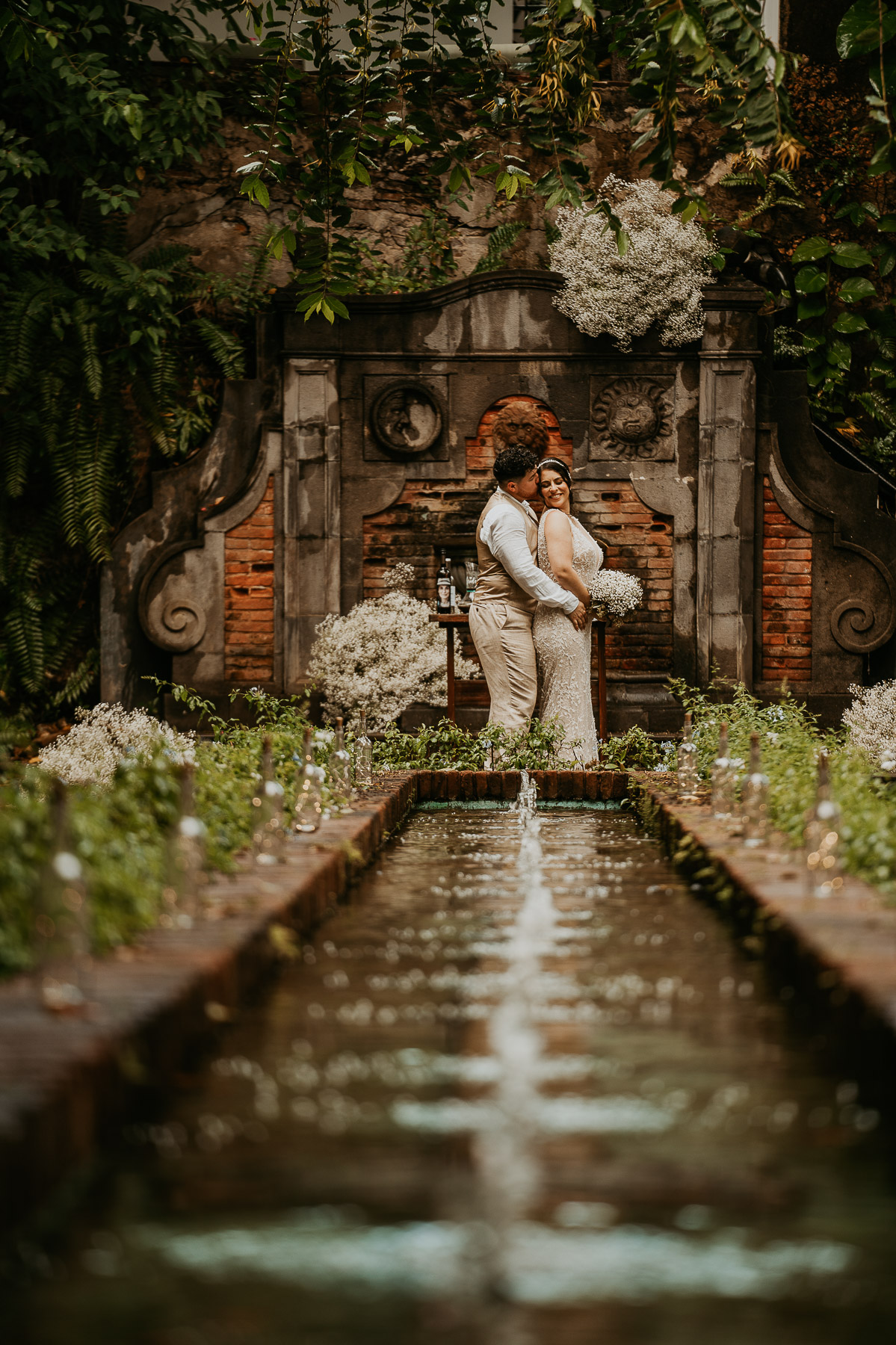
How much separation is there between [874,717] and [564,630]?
299 cm

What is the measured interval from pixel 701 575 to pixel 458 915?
7082mm

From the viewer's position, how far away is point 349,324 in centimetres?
1027

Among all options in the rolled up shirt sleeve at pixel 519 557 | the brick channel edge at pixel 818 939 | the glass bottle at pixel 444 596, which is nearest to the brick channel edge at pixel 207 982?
the brick channel edge at pixel 818 939

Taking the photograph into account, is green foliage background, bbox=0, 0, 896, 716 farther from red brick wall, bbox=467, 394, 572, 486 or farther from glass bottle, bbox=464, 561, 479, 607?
glass bottle, bbox=464, 561, 479, 607

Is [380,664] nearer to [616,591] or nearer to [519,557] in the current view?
[616,591]

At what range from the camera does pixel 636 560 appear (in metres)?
10.4

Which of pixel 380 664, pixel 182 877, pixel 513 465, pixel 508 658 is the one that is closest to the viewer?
pixel 182 877

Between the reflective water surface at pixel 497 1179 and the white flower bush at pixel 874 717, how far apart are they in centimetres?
619

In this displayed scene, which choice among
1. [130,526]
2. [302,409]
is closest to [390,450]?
[302,409]

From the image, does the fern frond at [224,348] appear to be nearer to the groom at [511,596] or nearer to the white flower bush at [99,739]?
the white flower bush at [99,739]

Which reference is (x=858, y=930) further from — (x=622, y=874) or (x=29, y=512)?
(x=29, y=512)

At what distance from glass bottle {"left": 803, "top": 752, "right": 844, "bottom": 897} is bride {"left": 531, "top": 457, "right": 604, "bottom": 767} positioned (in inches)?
157

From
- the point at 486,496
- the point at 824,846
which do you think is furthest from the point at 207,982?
the point at 486,496

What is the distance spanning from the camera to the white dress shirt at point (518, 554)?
7488mm
